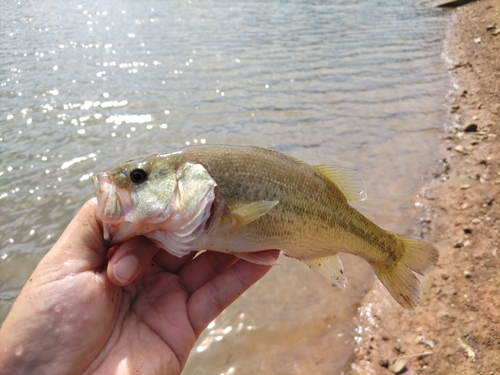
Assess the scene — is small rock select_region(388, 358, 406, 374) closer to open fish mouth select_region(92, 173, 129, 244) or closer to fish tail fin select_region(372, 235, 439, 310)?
fish tail fin select_region(372, 235, 439, 310)

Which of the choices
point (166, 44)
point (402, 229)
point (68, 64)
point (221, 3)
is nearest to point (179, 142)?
point (402, 229)

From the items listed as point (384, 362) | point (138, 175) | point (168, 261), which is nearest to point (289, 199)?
point (138, 175)

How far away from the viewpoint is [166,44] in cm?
1469

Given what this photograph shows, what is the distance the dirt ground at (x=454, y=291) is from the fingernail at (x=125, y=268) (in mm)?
2722

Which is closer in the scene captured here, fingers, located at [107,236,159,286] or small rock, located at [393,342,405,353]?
fingers, located at [107,236,159,286]

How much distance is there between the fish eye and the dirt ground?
3016mm

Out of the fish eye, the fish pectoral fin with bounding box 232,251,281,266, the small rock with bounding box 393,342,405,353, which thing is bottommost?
the small rock with bounding box 393,342,405,353

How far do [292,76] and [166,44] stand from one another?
5.86 metres

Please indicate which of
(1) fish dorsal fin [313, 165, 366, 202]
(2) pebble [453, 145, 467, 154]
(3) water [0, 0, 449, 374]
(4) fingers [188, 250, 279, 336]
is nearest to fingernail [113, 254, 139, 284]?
(4) fingers [188, 250, 279, 336]

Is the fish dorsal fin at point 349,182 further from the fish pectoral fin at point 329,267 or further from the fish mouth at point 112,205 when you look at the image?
the fish mouth at point 112,205

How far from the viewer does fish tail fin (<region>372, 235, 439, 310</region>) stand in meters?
3.16

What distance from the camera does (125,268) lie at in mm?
2447

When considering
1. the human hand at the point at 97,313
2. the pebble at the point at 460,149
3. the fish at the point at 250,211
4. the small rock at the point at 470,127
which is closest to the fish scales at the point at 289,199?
the fish at the point at 250,211

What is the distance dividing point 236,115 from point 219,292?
6.91 metres
